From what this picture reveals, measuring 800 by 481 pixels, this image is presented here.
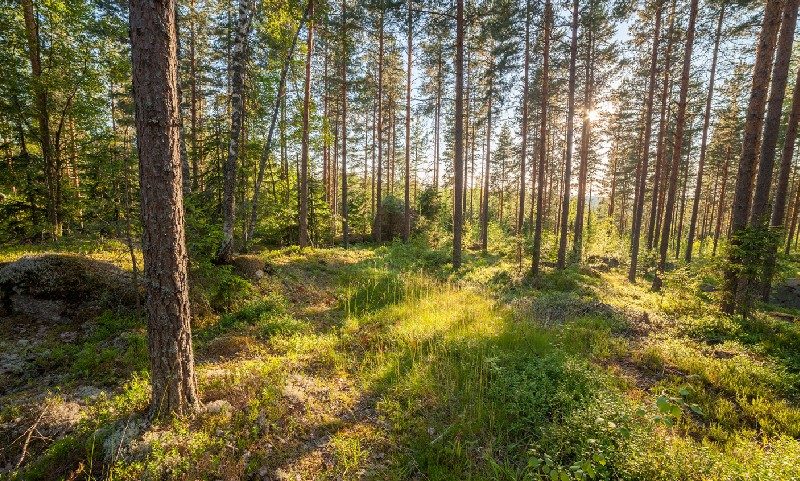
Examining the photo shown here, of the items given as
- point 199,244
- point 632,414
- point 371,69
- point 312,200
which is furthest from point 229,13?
point 632,414

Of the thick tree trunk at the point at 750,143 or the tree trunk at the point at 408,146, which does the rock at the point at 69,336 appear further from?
the tree trunk at the point at 408,146

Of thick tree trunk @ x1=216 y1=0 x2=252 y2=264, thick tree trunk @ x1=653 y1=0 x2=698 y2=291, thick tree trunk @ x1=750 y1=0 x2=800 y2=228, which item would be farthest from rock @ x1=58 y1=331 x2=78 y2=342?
thick tree trunk @ x1=653 y1=0 x2=698 y2=291

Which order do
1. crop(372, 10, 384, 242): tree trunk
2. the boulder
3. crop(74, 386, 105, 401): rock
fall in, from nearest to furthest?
crop(74, 386, 105, 401): rock
the boulder
crop(372, 10, 384, 242): tree trunk

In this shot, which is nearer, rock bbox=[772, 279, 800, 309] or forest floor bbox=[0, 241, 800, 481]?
forest floor bbox=[0, 241, 800, 481]

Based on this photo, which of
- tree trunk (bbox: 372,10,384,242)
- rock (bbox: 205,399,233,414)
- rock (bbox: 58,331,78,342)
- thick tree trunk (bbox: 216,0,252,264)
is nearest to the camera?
rock (bbox: 205,399,233,414)

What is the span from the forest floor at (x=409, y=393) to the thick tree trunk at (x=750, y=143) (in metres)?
0.58

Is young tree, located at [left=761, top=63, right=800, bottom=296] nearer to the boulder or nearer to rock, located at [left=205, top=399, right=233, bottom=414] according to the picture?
rock, located at [left=205, top=399, right=233, bottom=414]

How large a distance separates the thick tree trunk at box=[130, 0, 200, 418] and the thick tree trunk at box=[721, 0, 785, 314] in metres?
10.6

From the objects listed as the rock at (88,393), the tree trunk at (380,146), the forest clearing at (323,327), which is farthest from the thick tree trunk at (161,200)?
the tree trunk at (380,146)

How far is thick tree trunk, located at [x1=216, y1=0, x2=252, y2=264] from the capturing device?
307 inches

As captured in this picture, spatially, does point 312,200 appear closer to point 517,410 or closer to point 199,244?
point 199,244

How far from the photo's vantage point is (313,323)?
7.20m

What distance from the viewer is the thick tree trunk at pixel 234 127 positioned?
25.6ft

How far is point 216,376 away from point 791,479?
20.1 ft
